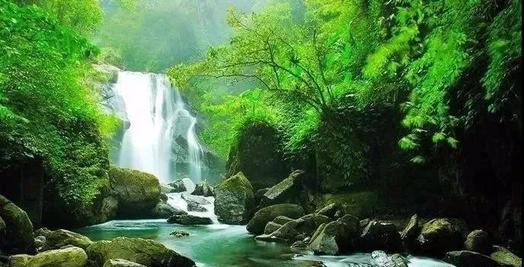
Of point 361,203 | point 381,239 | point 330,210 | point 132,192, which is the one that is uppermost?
point 132,192

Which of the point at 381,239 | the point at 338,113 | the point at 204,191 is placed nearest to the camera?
the point at 381,239

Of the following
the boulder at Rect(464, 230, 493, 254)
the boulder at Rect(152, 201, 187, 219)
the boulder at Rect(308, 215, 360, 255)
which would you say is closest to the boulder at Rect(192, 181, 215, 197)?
the boulder at Rect(152, 201, 187, 219)

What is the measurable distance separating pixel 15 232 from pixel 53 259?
64.3 inches

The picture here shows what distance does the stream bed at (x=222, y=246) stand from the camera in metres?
8.70

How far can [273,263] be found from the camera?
340 inches

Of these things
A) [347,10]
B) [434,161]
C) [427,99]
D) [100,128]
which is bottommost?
[434,161]

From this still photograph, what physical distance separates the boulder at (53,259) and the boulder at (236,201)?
7.86 m

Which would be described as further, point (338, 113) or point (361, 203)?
point (338, 113)

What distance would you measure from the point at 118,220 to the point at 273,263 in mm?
9194

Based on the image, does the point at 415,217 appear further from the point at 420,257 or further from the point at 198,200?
the point at 198,200

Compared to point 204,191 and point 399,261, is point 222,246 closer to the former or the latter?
point 399,261

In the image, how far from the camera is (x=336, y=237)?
9508 millimetres

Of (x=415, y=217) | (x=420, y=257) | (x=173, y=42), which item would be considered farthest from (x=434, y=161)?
(x=173, y=42)

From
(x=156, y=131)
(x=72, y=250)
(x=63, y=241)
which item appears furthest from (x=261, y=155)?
(x=156, y=131)
